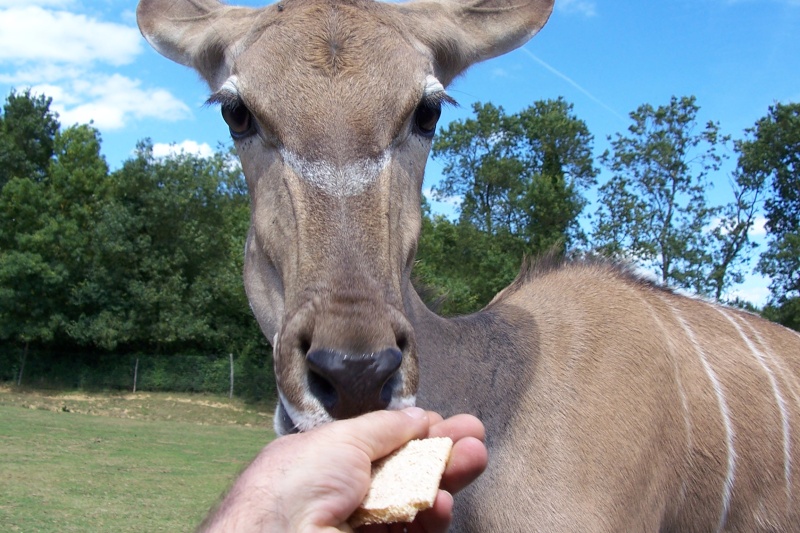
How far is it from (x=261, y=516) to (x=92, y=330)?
128 feet

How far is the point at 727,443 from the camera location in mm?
4219

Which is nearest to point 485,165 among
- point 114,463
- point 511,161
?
point 511,161

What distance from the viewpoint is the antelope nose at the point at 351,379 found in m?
2.39

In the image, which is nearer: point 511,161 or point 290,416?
point 290,416

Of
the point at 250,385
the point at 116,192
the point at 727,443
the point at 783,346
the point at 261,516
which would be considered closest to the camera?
the point at 261,516

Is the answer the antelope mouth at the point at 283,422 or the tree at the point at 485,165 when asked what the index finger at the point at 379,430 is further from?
the tree at the point at 485,165

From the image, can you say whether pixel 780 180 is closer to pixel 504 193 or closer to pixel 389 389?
pixel 504 193

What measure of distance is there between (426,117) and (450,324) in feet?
3.79

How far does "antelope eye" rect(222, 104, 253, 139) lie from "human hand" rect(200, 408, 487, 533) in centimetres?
170

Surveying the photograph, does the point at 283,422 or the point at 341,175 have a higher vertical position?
the point at 341,175

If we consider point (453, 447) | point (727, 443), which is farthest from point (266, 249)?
point (727, 443)

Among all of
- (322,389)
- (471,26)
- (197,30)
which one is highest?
(471,26)

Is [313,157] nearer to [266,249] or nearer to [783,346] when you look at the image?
[266,249]

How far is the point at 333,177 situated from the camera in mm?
3023
